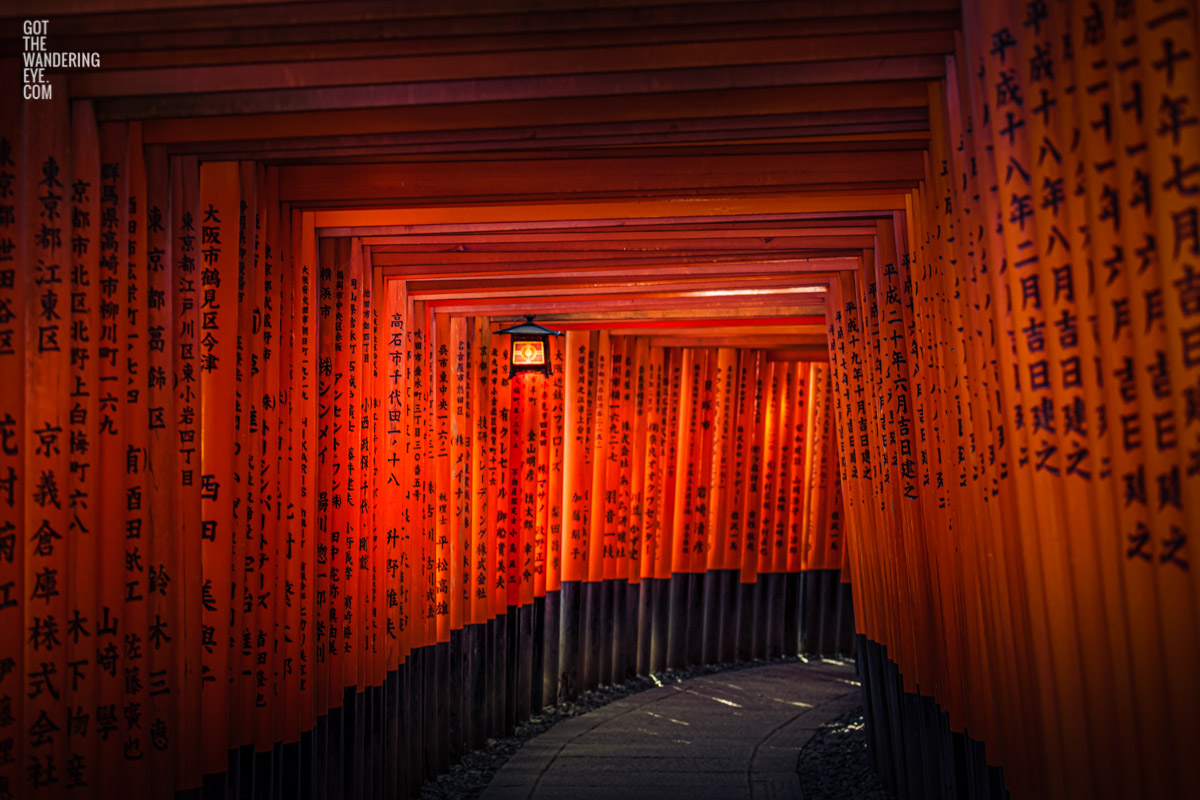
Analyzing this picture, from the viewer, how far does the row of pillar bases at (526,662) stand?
6203 millimetres

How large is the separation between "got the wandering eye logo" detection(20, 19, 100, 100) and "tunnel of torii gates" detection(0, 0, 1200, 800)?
0.04 metres

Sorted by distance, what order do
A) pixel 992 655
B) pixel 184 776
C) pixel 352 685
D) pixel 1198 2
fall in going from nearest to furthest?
pixel 1198 2
pixel 992 655
pixel 184 776
pixel 352 685

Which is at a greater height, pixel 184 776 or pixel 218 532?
pixel 218 532

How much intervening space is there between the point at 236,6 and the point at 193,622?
2783 mm

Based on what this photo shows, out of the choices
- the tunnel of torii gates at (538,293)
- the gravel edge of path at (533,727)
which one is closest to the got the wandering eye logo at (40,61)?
the tunnel of torii gates at (538,293)

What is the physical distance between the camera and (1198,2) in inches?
100.0

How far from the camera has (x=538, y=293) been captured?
858 centimetres

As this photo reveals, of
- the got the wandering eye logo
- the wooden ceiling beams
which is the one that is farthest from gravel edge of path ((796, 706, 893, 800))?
the got the wandering eye logo

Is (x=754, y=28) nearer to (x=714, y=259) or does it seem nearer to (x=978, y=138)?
(x=978, y=138)

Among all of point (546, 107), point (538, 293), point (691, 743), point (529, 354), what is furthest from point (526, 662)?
point (546, 107)

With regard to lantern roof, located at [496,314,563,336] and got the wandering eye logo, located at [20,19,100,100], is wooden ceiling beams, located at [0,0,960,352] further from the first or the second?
lantern roof, located at [496,314,563,336]

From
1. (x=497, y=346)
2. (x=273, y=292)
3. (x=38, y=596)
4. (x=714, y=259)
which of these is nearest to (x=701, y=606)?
(x=497, y=346)

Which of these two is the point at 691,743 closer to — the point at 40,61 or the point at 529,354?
the point at 529,354

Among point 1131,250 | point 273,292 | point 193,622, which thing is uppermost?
point 273,292
